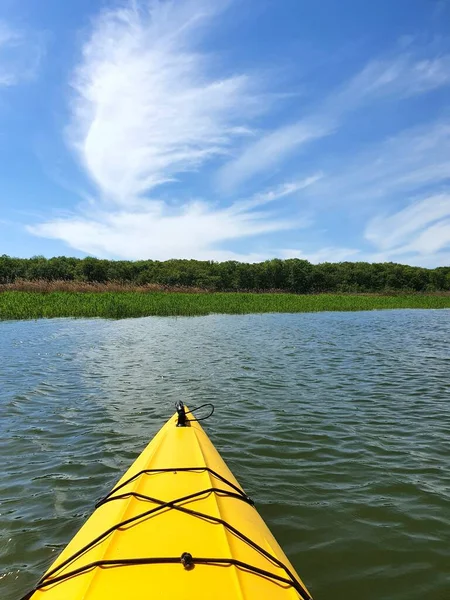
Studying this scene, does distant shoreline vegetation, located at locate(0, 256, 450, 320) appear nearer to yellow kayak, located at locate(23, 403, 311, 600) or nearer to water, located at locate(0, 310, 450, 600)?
water, located at locate(0, 310, 450, 600)

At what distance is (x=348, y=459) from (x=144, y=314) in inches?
Answer: 903

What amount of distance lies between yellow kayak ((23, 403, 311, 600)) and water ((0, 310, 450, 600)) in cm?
82

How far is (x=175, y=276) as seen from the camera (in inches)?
2751

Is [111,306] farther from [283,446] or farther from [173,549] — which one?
[173,549]

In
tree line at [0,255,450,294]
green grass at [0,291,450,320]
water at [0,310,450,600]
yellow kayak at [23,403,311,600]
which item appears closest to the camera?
yellow kayak at [23,403,311,600]

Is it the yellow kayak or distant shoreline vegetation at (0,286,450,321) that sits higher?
distant shoreline vegetation at (0,286,450,321)

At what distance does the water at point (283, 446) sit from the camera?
3451 mm

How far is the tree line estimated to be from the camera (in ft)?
224

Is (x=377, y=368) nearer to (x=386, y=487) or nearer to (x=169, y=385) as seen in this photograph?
(x=169, y=385)

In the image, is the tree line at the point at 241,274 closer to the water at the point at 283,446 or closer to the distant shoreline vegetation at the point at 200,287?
the distant shoreline vegetation at the point at 200,287

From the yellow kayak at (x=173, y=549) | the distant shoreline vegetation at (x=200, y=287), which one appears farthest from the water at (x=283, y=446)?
the distant shoreline vegetation at (x=200, y=287)

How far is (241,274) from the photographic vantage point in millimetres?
81125

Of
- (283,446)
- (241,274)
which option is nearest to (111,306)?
(283,446)

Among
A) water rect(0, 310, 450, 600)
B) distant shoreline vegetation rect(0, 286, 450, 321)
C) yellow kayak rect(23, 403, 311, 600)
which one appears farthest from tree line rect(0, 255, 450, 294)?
yellow kayak rect(23, 403, 311, 600)
